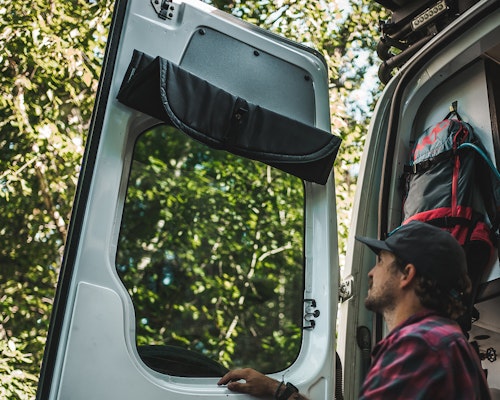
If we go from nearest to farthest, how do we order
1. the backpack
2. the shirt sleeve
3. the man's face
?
1. the shirt sleeve
2. the man's face
3. the backpack

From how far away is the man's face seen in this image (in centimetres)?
188

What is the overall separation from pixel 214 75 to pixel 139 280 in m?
7.56

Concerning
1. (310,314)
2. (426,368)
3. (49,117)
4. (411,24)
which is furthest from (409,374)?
(49,117)

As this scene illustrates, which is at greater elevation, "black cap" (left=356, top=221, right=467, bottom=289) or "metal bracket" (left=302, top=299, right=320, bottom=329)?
"black cap" (left=356, top=221, right=467, bottom=289)

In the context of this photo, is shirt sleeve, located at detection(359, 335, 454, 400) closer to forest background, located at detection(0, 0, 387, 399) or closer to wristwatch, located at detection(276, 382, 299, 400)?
wristwatch, located at detection(276, 382, 299, 400)

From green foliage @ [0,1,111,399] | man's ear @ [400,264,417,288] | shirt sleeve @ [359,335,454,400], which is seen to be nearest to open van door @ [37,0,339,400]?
man's ear @ [400,264,417,288]

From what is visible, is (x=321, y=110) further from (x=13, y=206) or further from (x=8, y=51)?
(x=13, y=206)

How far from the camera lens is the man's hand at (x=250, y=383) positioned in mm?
2029

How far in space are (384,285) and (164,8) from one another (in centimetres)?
115

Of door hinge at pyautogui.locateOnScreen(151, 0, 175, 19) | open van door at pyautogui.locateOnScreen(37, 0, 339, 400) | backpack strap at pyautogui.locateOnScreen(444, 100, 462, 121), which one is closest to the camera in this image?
open van door at pyautogui.locateOnScreen(37, 0, 339, 400)

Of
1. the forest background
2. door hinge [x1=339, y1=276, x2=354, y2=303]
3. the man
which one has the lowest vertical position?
the man

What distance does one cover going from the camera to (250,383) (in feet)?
6.71

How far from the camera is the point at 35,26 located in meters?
6.68

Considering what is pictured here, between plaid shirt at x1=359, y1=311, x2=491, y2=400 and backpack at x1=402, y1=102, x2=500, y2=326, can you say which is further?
backpack at x1=402, y1=102, x2=500, y2=326
